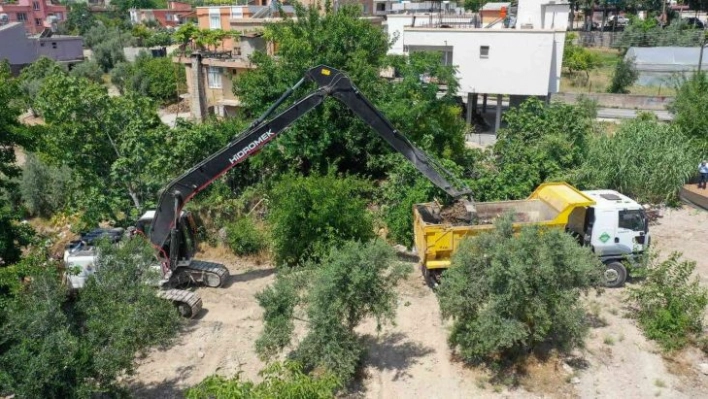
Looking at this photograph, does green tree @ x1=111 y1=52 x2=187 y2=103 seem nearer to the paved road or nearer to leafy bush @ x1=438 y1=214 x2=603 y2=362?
the paved road

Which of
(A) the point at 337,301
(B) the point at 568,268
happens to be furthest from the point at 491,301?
(A) the point at 337,301

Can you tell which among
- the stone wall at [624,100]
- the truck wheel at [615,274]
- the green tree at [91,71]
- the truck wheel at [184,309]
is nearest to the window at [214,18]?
the green tree at [91,71]

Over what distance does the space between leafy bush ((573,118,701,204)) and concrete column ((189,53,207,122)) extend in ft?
68.4

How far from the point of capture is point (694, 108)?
869 inches

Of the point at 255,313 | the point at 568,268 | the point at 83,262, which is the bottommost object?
the point at 255,313

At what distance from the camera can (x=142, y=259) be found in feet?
34.0

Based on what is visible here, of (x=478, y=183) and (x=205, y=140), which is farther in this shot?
(x=205, y=140)

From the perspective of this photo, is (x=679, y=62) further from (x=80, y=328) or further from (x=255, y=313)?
(x=80, y=328)

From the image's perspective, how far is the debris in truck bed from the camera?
1491cm

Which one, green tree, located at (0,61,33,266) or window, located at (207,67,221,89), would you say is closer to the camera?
green tree, located at (0,61,33,266)

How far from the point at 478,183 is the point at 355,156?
4.75m

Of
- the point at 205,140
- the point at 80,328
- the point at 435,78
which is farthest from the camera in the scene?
the point at 435,78

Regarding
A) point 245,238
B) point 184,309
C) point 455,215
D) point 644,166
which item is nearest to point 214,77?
point 245,238

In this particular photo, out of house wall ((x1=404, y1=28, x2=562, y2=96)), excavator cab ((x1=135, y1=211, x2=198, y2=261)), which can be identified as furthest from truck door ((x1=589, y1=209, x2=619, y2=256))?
house wall ((x1=404, y1=28, x2=562, y2=96))
